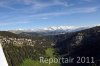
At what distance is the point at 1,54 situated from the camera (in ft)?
25.8

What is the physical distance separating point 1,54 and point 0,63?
1.10 feet

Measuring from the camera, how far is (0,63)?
25.3 feet
